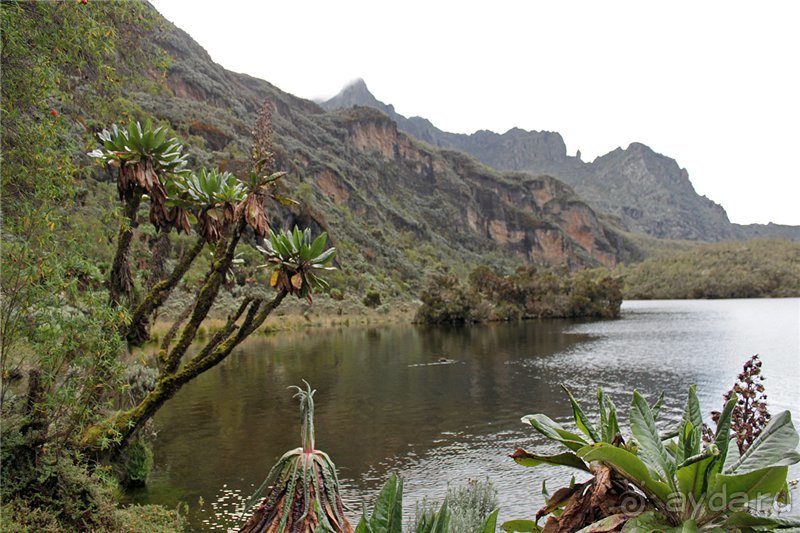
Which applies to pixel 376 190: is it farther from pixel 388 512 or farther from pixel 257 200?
pixel 388 512

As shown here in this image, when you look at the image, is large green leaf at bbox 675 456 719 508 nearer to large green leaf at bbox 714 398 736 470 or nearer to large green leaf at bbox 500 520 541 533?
large green leaf at bbox 714 398 736 470

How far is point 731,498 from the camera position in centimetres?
144

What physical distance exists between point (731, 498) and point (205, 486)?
943cm

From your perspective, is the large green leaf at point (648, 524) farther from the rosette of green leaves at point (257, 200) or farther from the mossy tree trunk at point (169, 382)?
the mossy tree trunk at point (169, 382)

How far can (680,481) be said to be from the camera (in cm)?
150

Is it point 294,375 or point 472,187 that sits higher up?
point 472,187

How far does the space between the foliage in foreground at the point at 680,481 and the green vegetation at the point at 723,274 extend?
130m

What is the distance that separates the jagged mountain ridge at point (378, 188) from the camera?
7506 cm

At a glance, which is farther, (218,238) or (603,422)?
(218,238)

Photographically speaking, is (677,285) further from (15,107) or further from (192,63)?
(15,107)

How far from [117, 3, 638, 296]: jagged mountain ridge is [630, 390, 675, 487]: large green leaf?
50.8 meters

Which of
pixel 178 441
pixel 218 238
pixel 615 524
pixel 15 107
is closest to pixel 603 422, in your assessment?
pixel 615 524

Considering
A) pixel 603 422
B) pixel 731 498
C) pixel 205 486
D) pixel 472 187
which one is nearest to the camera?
pixel 731 498

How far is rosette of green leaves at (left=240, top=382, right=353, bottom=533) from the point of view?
2299mm
